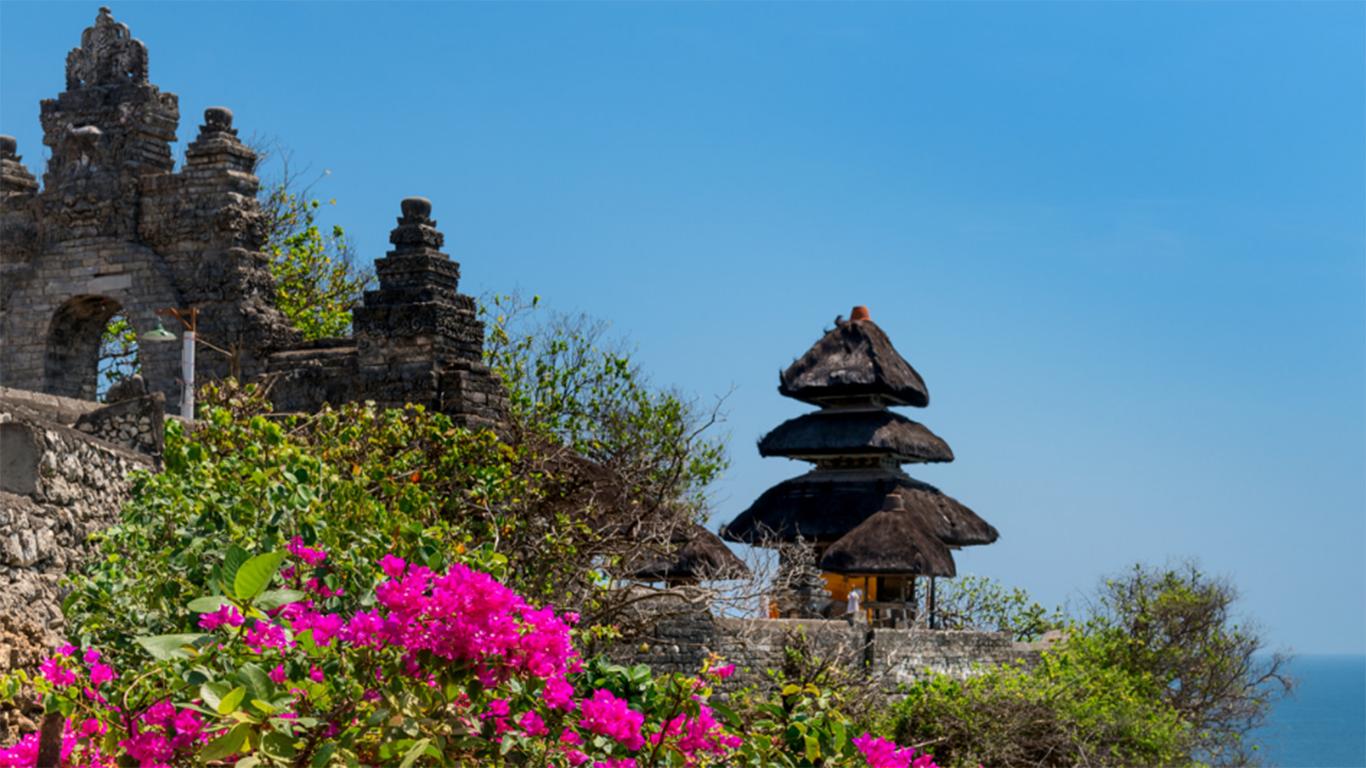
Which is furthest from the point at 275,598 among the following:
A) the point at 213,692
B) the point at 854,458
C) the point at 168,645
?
the point at 854,458

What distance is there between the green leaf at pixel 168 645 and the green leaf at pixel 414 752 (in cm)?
84

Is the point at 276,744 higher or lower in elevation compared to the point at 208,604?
lower

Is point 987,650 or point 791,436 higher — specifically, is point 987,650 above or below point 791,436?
below

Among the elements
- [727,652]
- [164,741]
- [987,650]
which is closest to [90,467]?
[164,741]

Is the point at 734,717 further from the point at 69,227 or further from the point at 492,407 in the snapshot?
the point at 69,227

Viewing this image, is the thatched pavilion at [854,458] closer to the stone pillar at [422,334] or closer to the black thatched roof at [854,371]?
the black thatched roof at [854,371]

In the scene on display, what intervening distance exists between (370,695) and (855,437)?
24.4m

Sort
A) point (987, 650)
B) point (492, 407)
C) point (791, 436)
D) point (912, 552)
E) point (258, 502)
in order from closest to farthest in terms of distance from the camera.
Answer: point (258, 502)
point (492, 407)
point (987, 650)
point (912, 552)
point (791, 436)

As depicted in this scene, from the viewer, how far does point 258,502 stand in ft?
28.9

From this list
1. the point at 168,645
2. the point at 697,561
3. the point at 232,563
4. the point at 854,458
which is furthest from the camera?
the point at 854,458

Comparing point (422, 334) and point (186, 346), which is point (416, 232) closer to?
point (422, 334)

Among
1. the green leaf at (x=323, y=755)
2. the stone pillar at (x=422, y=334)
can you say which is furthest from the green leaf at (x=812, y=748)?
the stone pillar at (x=422, y=334)

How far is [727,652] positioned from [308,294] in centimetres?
1292

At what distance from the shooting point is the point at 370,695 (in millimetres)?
6160
